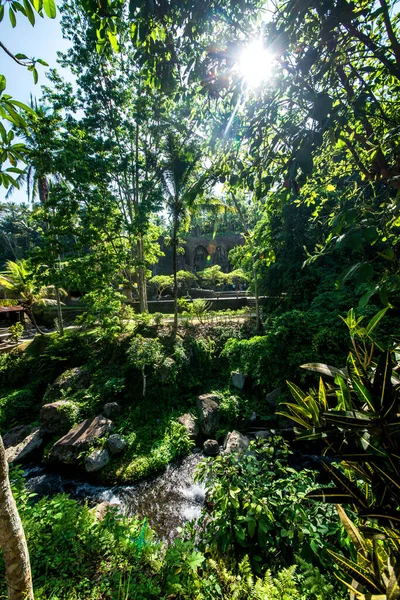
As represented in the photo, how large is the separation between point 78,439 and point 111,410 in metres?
1.11

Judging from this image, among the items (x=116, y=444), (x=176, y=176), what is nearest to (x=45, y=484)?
(x=116, y=444)

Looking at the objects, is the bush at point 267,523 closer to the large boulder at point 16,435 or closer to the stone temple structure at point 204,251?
the large boulder at point 16,435

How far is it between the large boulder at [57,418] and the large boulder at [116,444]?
1516mm

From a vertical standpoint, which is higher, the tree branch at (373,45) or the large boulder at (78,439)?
the tree branch at (373,45)

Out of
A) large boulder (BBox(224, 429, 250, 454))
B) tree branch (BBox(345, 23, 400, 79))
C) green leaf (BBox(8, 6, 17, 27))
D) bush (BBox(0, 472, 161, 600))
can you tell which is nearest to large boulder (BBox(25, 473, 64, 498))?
bush (BBox(0, 472, 161, 600))

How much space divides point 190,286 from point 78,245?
15.6m

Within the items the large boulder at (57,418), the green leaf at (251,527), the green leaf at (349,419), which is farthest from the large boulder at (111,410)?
the green leaf at (349,419)

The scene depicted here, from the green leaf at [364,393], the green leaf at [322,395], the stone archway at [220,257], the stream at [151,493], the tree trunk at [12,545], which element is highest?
the stone archway at [220,257]

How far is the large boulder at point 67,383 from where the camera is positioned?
7.55 m

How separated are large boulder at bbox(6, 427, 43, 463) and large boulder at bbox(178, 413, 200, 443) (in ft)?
12.2

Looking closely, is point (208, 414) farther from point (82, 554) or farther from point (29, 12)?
point (29, 12)

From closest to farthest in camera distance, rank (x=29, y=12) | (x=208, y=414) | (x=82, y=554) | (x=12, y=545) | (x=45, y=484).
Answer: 1. (x=29, y=12)
2. (x=12, y=545)
3. (x=82, y=554)
4. (x=45, y=484)
5. (x=208, y=414)

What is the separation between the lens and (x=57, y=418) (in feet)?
21.5

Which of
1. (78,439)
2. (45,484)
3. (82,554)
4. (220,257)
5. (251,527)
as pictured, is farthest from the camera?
(220,257)
